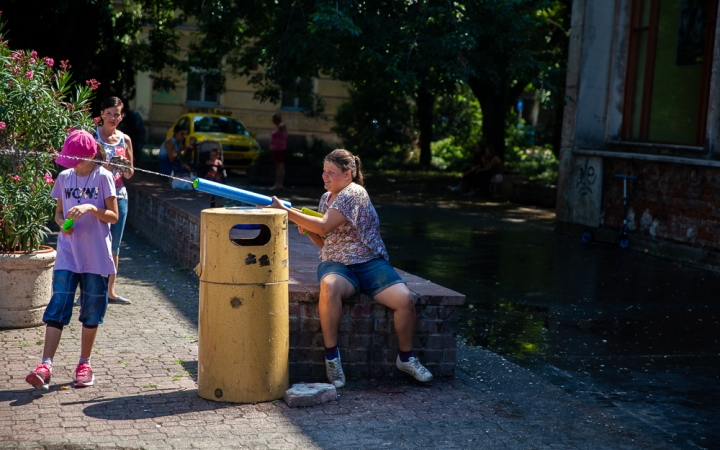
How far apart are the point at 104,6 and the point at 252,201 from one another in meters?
11.0

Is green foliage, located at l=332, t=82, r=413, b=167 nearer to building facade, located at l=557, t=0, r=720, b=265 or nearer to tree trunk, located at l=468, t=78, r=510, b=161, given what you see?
tree trunk, located at l=468, t=78, r=510, b=161

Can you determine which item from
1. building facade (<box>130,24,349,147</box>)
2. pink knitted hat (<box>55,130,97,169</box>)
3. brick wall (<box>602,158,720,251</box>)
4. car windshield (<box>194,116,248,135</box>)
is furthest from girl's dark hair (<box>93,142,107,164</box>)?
building facade (<box>130,24,349,147</box>)

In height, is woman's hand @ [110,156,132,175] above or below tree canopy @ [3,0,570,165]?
below

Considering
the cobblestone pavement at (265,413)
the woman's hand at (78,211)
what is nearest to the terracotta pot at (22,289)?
the cobblestone pavement at (265,413)

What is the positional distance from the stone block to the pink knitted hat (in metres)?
1.97

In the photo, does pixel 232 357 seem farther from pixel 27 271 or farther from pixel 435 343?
pixel 27 271

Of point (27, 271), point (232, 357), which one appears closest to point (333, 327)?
point (232, 357)

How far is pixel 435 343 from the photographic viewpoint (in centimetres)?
618

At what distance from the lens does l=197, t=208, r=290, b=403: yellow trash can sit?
17.7 feet

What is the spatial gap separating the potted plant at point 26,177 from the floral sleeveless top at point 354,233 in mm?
2629

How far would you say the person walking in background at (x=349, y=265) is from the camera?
582 cm

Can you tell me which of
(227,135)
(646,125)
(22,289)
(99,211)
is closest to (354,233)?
(99,211)

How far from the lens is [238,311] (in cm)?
539

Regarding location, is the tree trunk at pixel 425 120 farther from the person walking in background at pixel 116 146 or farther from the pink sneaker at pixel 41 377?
the pink sneaker at pixel 41 377
